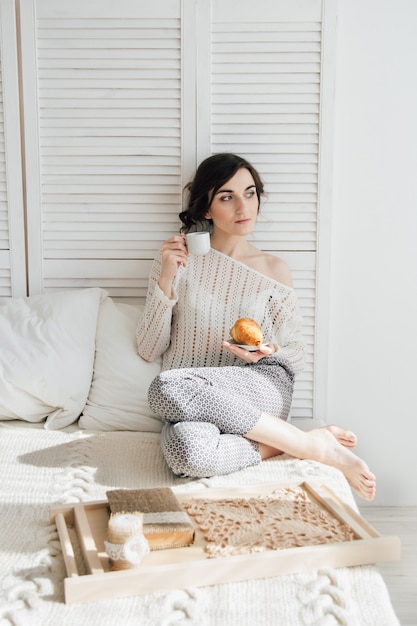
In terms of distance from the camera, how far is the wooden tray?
1251mm

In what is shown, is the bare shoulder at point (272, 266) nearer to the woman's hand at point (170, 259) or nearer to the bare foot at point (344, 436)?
the woman's hand at point (170, 259)

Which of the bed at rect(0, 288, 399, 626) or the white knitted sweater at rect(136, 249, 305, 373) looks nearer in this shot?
the bed at rect(0, 288, 399, 626)

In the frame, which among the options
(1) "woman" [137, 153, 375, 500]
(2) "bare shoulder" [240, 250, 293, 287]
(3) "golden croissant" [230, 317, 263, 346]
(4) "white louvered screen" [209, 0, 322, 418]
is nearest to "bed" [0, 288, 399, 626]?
(1) "woman" [137, 153, 375, 500]

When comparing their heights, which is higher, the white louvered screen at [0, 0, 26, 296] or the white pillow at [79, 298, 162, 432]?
the white louvered screen at [0, 0, 26, 296]

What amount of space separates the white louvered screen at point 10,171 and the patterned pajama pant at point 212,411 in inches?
33.3

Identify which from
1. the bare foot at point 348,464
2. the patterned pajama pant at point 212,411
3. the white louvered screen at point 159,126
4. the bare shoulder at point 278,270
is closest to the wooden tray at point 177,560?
the patterned pajama pant at point 212,411

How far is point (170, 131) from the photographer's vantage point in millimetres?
2496

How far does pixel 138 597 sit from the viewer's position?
1253mm

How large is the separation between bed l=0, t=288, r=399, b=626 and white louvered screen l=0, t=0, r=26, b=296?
192mm

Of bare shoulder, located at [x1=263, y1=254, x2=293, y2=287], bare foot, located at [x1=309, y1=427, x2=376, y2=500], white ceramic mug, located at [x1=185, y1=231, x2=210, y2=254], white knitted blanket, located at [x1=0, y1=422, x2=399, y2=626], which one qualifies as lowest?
bare foot, located at [x1=309, y1=427, x2=376, y2=500]

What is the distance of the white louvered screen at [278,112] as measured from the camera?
7.97 feet

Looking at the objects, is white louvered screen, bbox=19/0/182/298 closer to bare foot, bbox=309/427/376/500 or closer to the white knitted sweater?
the white knitted sweater

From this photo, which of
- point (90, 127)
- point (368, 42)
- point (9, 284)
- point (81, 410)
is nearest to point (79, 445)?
point (81, 410)

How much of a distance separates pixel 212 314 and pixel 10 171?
90cm
